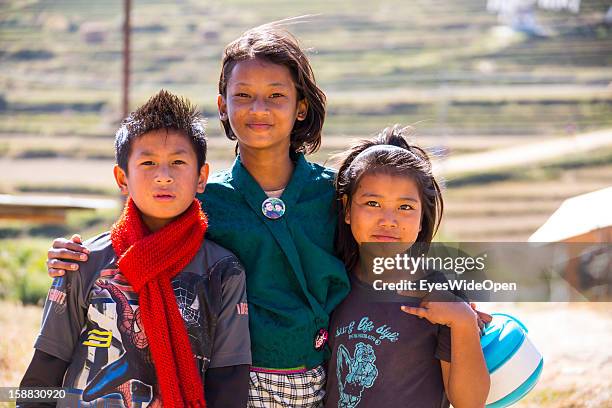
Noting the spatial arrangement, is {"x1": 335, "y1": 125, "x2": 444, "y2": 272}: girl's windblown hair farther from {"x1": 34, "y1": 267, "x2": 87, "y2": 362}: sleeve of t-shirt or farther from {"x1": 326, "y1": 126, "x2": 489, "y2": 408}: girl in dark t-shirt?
{"x1": 34, "y1": 267, "x2": 87, "y2": 362}: sleeve of t-shirt

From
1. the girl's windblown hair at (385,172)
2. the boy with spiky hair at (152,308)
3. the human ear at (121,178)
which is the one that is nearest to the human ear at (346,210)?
the girl's windblown hair at (385,172)

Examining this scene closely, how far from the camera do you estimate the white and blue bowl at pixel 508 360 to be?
220cm

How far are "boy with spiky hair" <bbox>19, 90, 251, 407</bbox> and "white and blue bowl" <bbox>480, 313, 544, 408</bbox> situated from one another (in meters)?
0.68

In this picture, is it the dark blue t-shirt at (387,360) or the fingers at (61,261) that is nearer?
the fingers at (61,261)

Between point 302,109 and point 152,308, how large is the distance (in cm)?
82

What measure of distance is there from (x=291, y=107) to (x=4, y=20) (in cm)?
2324

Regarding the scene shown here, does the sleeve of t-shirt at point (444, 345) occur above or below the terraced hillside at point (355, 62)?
below

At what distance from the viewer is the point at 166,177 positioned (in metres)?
2.02

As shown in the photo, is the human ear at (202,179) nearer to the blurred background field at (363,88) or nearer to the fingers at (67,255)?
the fingers at (67,255)

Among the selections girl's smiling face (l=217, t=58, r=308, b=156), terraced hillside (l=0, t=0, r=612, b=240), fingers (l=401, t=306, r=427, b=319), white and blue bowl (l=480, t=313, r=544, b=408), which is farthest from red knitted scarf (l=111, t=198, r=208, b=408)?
terraced hillside (l=0, t=0, r=612, b=240)

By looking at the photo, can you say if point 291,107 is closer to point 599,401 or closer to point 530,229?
point 599,401

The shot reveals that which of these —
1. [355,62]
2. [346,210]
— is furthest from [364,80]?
[346,210]

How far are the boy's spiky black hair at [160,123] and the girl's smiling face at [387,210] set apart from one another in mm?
464

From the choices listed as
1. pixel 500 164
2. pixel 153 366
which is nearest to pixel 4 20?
pixel 500 164
